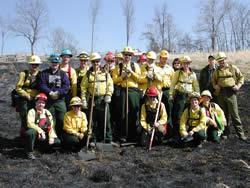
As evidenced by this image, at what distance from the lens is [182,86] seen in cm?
684

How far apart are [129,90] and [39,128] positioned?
8.58ft

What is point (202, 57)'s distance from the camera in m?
22.9

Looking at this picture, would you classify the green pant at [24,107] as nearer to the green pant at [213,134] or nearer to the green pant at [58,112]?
the green pant at [58,112]

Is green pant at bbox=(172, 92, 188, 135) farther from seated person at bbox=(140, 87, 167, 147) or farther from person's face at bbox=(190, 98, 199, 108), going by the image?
seated person at bbox=(140, 87, 167, 147)

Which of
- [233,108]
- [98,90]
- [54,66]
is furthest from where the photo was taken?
[233,108]

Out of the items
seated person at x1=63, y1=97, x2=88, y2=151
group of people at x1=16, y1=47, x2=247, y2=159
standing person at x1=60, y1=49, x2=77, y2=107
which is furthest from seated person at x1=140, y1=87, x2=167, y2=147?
standing person at x1=60, y1=49, x2=77, y2=107

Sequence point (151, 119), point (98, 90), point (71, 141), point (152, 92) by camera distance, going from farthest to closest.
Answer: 1. point (151, 119)
2. point (98, 90)
3. point (152, 92)
4. point (71, 141)

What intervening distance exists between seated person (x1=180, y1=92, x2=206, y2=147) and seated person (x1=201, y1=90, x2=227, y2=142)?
335 mm

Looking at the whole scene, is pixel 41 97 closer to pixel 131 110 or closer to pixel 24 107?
pixel 24 107

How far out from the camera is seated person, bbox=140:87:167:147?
651 centimetres

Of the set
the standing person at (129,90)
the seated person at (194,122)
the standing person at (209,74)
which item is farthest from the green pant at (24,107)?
the standing person at (209,74)

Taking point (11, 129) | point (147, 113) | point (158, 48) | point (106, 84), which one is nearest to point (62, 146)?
point (106, 84)

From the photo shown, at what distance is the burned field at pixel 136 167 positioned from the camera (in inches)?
173

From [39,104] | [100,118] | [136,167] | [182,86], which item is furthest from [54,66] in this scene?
[182,86]
